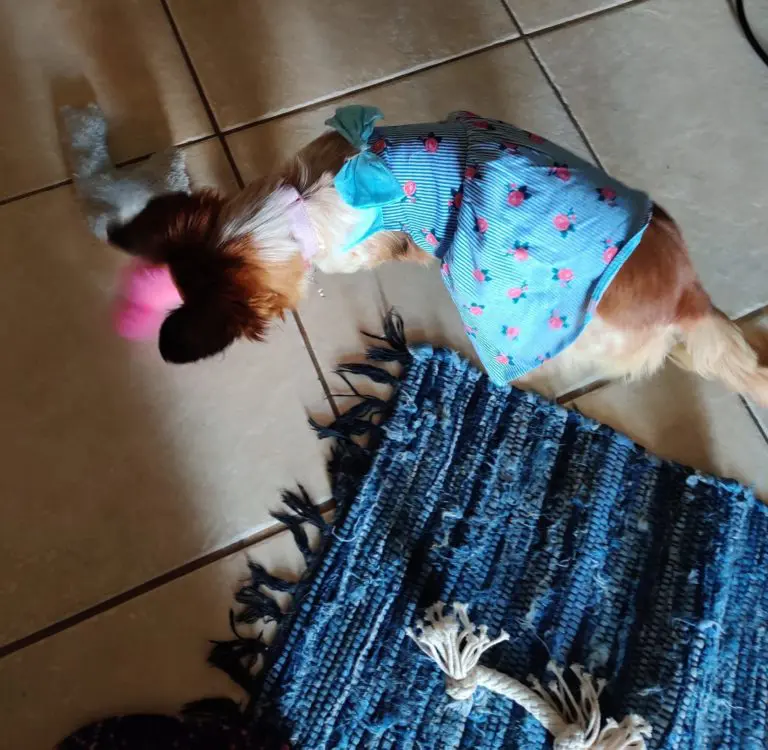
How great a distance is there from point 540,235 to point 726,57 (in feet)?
2.66

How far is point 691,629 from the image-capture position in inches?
39.7

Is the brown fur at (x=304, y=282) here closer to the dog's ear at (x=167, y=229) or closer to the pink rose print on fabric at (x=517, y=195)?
the dog's ear at (x=167, y=229)

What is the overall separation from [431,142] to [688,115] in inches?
26.5

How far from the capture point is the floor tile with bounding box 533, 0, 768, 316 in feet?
4.06

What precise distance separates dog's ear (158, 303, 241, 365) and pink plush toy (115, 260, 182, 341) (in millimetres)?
265

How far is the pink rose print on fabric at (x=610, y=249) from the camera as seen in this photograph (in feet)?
2.71

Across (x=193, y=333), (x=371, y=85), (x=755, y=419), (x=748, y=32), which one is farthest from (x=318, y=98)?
(x=755, y=419)

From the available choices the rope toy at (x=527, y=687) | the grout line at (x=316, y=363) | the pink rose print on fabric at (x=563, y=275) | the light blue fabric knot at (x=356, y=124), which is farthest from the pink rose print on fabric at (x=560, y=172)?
the rope toy at (x=527, y=687)

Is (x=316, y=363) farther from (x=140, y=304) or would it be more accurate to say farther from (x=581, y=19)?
(x=581, y=19)

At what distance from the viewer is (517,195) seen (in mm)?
836

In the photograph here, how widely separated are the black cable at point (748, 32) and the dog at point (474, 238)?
0.69 m

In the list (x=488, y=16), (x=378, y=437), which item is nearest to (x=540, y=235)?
(x=378, y=437)

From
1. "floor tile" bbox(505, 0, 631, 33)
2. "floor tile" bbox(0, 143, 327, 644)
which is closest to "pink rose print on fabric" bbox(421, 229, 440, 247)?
"floor tile" bbox(0, 143, 327, 644)

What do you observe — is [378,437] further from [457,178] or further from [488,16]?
[488,16]
